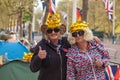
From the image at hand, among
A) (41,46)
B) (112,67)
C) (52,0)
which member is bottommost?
(112,67)

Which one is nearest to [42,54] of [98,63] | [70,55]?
[70,55]

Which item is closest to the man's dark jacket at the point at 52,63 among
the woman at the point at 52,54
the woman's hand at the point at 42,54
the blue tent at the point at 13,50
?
the woman at the point at 52,54

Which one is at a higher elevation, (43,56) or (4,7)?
(4,7)

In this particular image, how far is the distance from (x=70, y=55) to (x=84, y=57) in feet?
0.55

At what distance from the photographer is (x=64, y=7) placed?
9538cm

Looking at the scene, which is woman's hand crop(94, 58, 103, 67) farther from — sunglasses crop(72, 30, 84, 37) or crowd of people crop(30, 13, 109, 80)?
sunglasses crop(72, 30, 84, 37)

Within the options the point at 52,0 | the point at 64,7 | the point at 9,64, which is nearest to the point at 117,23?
the point at 64,7

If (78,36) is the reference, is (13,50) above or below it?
below

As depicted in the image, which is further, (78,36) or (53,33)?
(53,33)

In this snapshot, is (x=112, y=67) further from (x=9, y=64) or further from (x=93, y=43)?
(x=93, y=43)

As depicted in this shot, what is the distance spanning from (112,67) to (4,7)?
26.7 meters

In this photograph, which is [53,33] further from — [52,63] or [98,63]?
[98,63]

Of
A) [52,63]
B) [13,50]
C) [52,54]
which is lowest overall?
[13,50]

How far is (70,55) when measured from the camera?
4492 mm
